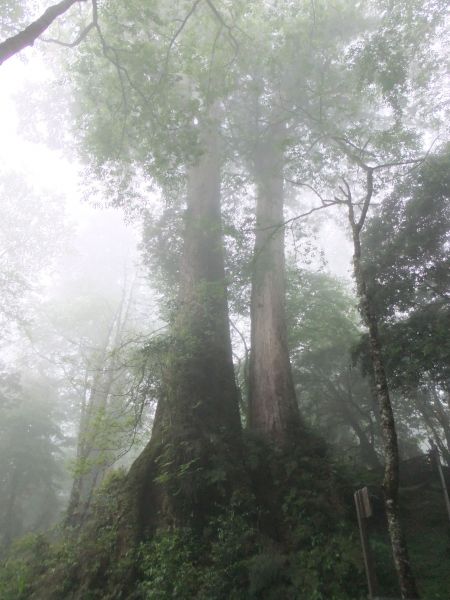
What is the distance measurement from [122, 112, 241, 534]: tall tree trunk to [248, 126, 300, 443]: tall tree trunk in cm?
63

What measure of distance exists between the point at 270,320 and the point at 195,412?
10.0ft

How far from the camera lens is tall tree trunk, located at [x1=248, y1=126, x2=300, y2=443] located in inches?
315

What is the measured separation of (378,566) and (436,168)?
7.02 m

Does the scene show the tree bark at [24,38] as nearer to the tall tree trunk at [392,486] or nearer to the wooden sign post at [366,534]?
the tall tree trunk at [392,486]

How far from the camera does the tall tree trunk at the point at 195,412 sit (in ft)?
20.7

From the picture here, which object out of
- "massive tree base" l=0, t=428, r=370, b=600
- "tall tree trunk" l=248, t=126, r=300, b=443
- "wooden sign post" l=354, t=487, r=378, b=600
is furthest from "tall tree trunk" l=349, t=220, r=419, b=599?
"tall tree trunk" l=248, t=126, r=300, b=443

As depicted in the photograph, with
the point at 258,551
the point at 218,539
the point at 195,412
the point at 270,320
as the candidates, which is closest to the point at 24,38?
the point at 195,412

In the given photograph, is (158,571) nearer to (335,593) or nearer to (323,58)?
(335,593)

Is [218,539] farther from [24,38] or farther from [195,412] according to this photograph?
[24,38]

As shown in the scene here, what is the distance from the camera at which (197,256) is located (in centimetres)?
1030

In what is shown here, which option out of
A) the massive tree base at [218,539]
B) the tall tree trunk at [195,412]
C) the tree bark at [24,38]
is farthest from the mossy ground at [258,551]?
the tree bark at [24,38]

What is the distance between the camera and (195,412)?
24.4ft

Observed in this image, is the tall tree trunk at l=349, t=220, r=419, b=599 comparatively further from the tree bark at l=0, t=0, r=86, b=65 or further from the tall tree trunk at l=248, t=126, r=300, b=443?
the tree bark at l=0, t=0, r=86, b=65

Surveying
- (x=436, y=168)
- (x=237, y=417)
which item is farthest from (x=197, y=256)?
(x=436, y=168)
